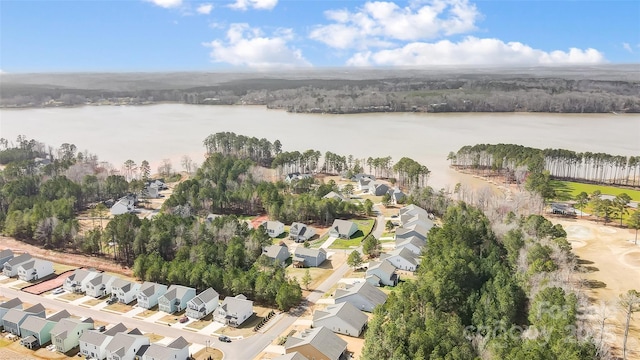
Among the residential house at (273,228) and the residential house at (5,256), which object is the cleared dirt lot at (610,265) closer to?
the residential house at (273,228)

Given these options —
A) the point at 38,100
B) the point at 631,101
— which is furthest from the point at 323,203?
the point at 38,100

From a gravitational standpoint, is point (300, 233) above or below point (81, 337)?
below

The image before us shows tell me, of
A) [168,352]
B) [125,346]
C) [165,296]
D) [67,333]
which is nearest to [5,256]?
[67,333]

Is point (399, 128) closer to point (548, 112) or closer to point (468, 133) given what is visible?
point (468, 133)

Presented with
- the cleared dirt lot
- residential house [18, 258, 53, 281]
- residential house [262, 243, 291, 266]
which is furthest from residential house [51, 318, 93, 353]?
the cleared dirt lot

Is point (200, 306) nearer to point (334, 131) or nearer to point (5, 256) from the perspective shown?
point (5, 256)
